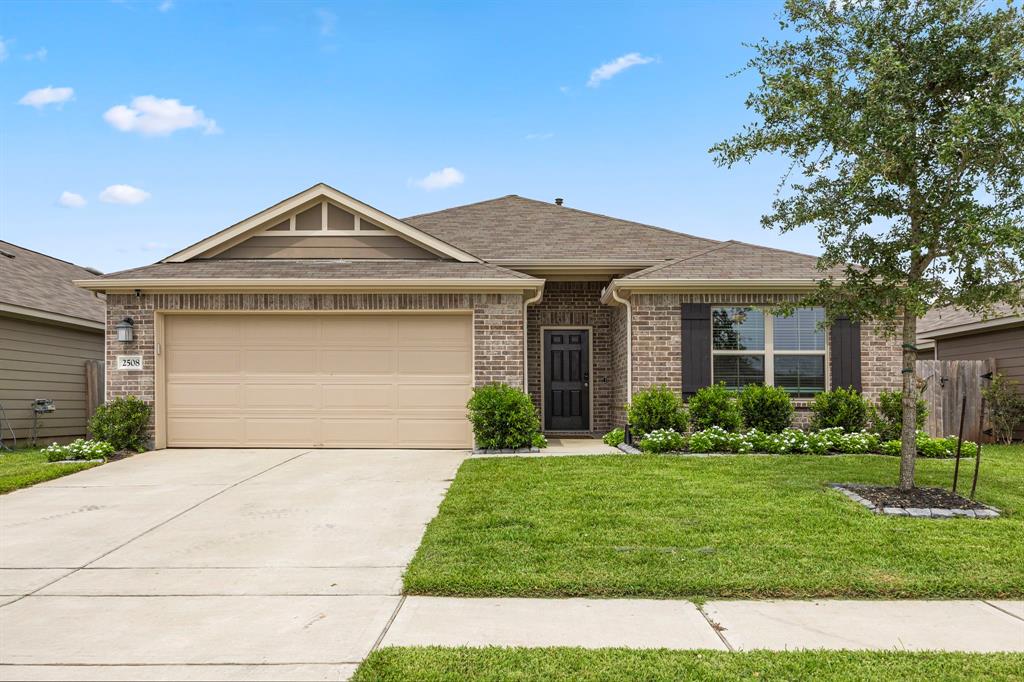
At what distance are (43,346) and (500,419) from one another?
9.91 m

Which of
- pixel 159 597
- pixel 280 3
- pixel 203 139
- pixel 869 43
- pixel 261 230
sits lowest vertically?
pixel 159 597

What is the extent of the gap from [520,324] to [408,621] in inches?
284

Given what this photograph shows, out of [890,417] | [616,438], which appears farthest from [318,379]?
[890,417]

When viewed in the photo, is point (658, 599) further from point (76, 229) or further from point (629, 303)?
point (76, 229)

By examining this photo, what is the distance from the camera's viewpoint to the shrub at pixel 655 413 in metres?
10.5

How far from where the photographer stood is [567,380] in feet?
43.7

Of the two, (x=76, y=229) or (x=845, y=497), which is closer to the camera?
(x=845, y=497)

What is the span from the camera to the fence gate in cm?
1284

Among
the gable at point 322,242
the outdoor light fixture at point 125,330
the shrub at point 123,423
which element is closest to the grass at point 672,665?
the shrub at point 123,423

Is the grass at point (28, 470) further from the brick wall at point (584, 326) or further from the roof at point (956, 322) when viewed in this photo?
the roof at point (956, 322)

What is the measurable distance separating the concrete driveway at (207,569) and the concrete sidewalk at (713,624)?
1.46ft

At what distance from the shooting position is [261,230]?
1190cm

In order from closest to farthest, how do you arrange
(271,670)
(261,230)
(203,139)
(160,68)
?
(271,670) < (261,230) < (160,68) < (203,139)

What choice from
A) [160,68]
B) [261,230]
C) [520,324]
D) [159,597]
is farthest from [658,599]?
[160,68]
